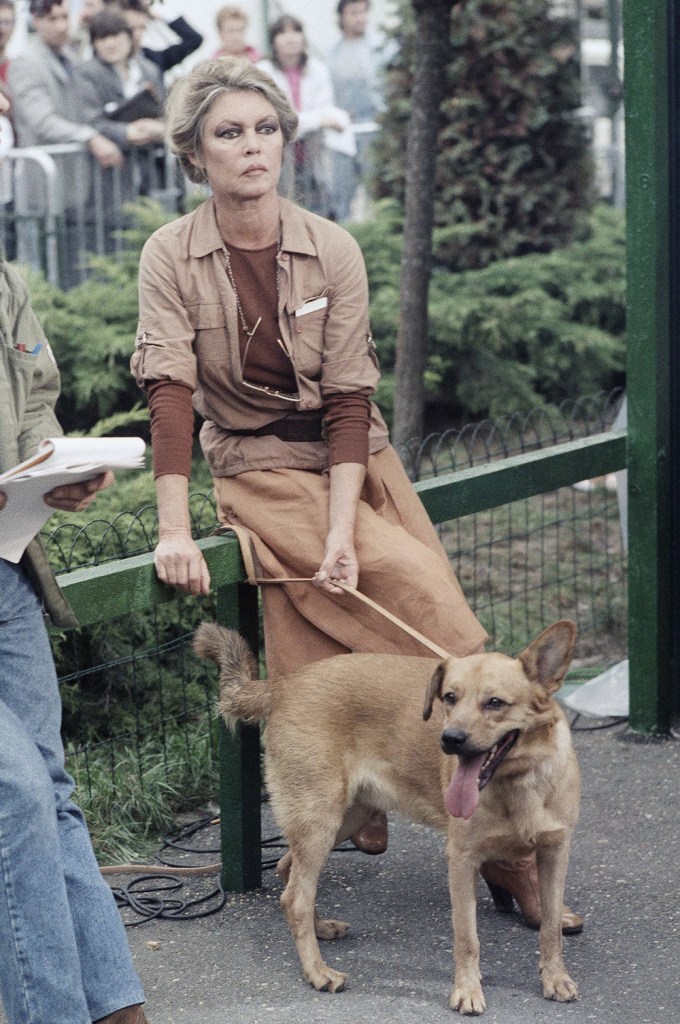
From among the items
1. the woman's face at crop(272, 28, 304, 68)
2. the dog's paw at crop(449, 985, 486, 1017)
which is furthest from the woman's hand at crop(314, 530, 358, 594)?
the woman's face at crop(272, 28, 304, 68)

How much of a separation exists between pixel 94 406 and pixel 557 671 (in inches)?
223

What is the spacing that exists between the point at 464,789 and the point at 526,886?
78 cm

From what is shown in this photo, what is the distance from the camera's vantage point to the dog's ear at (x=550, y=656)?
3.62 meters

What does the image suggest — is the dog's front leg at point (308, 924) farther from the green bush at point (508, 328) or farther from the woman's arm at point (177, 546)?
the green bush at point (508, 328)

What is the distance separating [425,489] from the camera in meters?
4.78

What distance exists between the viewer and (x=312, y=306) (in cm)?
415

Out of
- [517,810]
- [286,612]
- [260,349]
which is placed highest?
[260,349]

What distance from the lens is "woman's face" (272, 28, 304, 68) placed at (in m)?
12.3

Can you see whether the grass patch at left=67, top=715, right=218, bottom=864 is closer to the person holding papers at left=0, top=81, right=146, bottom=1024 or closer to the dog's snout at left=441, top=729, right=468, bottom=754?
the person holding papers at left=0, top=81, right=146, bottom=1024

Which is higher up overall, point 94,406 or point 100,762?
point 94,406

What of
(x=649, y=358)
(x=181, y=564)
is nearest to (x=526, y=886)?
(x=181, y=564)

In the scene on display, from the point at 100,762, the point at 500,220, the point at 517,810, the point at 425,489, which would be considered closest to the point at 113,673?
the point at 100,762

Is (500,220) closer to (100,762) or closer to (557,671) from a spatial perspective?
(100,762)

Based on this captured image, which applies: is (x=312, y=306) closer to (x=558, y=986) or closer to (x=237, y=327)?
(x=237, y=327)
